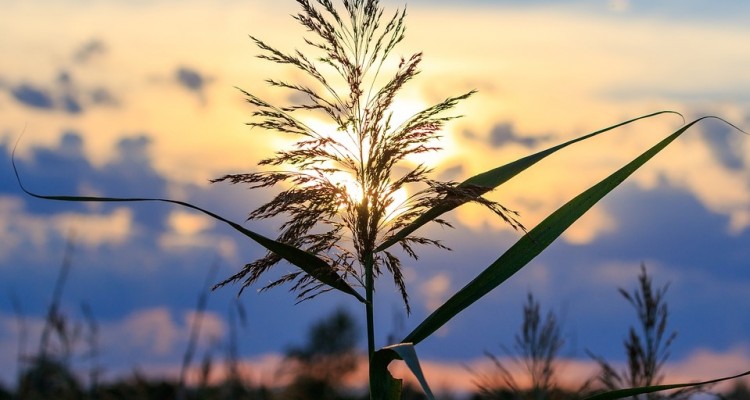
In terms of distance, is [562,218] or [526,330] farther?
[526,330]

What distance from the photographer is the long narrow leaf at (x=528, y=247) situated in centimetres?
351

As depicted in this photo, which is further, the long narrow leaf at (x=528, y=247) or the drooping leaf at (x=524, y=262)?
the long narrow leaf at (x=528, y=247)

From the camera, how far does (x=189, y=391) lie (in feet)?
14.2

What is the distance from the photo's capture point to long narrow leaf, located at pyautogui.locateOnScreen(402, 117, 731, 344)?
3.51 m

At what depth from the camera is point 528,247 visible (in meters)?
3.62

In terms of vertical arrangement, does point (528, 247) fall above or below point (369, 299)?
above

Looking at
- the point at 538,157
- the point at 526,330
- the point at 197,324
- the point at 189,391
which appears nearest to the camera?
the point at 197,324

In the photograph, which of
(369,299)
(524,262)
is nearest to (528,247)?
(524,262)

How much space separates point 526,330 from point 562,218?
2.75 metres

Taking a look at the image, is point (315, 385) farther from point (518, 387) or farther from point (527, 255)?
point (518, 387)

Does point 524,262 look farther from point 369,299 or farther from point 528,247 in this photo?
point 369,299

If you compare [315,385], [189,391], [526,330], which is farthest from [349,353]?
[526,330]

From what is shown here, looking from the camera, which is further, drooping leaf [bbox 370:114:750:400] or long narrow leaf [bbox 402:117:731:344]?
long narrow leaf [bbox 402:117:731:344]

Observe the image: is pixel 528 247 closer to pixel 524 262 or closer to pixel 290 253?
pixel 524 262
